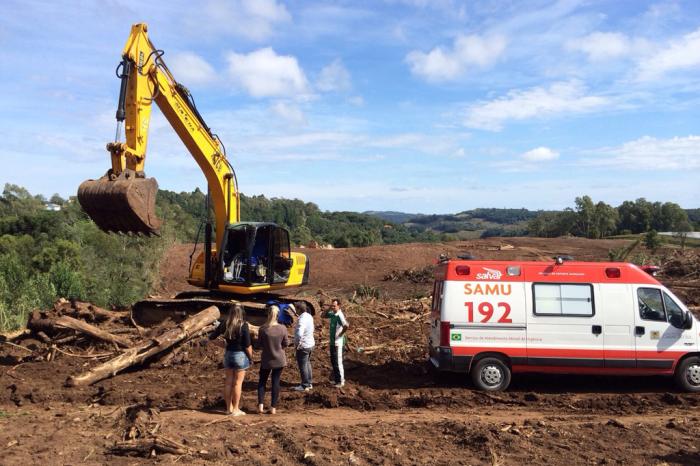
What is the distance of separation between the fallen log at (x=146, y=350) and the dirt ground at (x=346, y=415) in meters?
0.20

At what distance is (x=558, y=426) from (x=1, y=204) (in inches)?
3476

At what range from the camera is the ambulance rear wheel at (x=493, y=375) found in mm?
10414

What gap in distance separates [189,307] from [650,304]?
10.4 m

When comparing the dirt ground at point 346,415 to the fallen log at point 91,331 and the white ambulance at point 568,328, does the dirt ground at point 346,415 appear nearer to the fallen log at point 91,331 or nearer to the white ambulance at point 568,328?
the fallen log at point 91,331

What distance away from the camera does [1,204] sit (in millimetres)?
81562

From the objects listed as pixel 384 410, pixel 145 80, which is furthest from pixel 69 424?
pixel 145 80

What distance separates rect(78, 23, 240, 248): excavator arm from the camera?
11.9 m

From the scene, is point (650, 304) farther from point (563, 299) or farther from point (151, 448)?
point (151, 448)

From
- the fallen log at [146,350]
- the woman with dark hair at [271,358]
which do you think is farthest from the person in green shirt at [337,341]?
the fallen log at [146,350]

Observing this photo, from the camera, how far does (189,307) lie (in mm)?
15398

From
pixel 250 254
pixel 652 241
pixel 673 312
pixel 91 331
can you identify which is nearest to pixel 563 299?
pixel 673 312

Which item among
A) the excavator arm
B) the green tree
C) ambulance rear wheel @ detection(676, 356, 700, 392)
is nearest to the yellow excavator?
the excavator arm

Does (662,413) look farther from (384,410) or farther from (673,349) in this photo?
(384,410)

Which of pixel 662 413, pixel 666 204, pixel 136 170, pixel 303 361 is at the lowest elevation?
pixel 662 413
